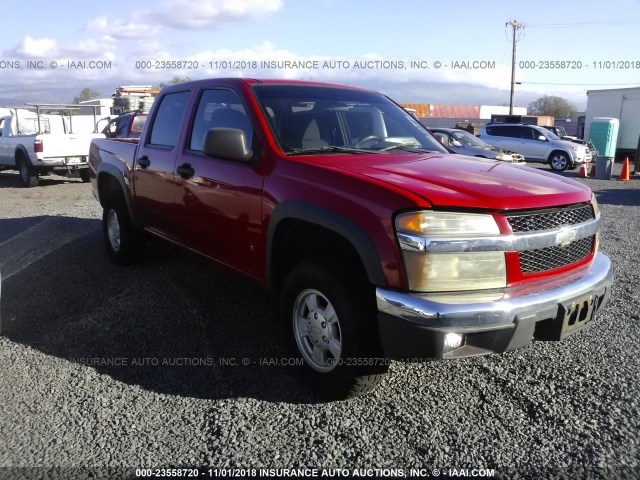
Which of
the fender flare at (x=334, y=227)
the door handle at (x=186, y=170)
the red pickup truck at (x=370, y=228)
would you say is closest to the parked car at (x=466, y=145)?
the red pickup truck at (x=370, y=228)

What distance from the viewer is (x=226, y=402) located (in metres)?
3.24

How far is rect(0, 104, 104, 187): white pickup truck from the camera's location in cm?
1347

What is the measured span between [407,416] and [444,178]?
4.42 feet

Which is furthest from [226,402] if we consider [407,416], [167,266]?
[167,266]

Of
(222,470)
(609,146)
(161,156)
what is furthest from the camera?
(609,146)

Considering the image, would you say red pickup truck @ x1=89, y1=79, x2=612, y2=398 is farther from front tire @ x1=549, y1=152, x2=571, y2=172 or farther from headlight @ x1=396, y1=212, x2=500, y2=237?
front tire @ x1=549, y1=152, x2=571, y2=172

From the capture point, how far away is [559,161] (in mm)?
19906

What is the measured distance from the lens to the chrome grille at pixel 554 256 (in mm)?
2914

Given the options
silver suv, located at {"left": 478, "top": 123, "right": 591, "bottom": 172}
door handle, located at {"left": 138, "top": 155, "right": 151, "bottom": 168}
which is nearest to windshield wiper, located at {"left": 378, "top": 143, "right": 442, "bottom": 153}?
door handle, located at {"left": 138, "top": 155, "right": 151, "bottom": 168}

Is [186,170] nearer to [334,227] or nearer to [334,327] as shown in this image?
[334,227]

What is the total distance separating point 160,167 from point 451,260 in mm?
2919

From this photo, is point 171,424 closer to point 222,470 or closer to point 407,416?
point 222,470

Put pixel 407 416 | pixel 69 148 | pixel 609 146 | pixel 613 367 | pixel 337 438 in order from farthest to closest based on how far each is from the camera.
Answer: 1. pixel 609 146
2. pixel 69 148
3. pixel 613 367
4. pixel 407 416
5. pixel 337 438

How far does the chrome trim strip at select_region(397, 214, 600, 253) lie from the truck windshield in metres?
1.27
